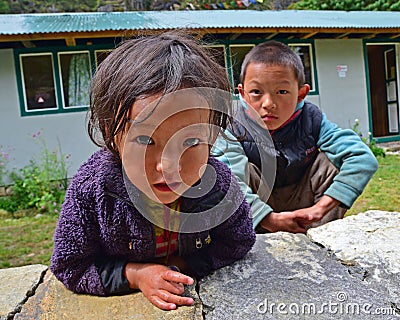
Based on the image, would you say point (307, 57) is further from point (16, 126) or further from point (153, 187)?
point (153, 187)

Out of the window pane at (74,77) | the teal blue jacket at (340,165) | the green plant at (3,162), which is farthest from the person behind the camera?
the window pane at (74,77)

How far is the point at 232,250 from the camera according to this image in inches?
48.7

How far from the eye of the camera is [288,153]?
199cm

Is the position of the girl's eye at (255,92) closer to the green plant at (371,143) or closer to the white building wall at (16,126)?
the white building wall at (16,126)

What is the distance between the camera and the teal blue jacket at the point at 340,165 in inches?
68.7

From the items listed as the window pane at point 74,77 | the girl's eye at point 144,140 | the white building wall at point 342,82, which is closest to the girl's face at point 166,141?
the girl's eye at point 144,140

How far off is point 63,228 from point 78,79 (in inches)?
241

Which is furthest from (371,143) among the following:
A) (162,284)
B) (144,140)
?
(144,140)

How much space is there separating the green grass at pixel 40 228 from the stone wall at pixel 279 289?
2093 mm

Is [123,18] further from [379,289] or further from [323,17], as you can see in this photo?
[379,289]

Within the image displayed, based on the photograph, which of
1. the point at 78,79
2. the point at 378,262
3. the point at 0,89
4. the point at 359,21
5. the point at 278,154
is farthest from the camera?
the point at 359,21

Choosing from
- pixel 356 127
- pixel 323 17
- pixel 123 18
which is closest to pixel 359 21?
pixel 323 17

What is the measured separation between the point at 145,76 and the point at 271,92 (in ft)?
3.41

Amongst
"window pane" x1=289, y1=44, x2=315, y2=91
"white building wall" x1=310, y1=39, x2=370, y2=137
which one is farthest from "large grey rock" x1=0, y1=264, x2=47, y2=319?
"window pane" x1=289, y1=44, x2=315, y2=91
